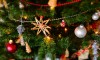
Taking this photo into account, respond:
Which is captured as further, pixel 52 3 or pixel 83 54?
pixel 83 54

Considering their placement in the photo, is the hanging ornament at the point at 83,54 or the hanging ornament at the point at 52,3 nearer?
the hanging ornament at the point at 52,3

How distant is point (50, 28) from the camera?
1085 mm

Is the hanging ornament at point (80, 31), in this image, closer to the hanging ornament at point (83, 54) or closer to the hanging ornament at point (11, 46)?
the hanging ornament at point (83, 54)

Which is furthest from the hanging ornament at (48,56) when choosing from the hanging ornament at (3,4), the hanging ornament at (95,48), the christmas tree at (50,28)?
the hanging ornament at (3,4)

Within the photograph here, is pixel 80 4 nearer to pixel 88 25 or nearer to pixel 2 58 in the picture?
pixel 88 25

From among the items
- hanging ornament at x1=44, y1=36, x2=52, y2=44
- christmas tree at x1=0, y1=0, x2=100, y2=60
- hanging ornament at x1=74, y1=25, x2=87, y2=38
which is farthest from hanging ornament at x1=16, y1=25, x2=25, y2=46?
hanging ornament at x1=74, y1=25, x2=87, y2=38

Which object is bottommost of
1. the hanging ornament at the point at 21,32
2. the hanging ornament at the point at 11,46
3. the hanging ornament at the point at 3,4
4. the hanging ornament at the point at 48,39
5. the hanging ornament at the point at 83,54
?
the hanging ornament at the point at 83,54

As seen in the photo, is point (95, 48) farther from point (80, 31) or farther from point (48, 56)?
point (48, 56)

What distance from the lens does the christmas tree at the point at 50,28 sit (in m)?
1.05

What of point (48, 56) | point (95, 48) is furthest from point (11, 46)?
point (95, 48)

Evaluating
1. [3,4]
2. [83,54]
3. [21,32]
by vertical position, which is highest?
[3,4]

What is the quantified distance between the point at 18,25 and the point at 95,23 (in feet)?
1.26

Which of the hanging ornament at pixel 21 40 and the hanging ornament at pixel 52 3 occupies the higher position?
the hanging ornament at pixel 52 3

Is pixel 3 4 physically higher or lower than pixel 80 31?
higher
